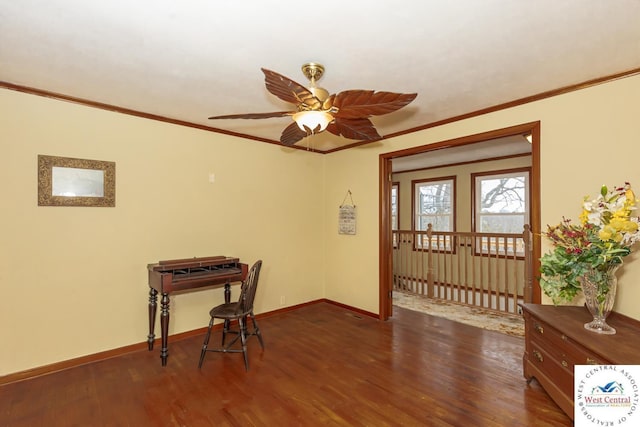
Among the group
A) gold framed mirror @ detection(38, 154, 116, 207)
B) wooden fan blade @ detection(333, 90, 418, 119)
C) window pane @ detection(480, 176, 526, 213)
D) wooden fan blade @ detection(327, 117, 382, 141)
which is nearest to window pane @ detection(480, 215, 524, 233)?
window pane @ detection(480, 176, 526, 213)

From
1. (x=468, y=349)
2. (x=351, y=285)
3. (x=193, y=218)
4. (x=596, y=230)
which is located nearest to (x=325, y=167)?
(x=351, y=285)

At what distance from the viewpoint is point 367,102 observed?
187 centimetres

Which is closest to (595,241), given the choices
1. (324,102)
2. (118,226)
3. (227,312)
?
(324,102)

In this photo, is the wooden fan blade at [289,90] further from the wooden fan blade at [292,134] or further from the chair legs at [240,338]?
the chair legs at [240,338]

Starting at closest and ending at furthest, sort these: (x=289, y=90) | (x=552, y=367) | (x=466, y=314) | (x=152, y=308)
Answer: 1. (x=289, y=90)
2. (x=552, y=367)
3. (x=152, y=308)
4. (x=466, y=314)

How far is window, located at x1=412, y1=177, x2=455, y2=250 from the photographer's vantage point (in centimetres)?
636

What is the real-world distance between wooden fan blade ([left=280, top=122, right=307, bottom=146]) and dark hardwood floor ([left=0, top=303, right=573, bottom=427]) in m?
2.06

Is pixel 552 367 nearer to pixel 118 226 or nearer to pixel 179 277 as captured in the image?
pixel 179 277

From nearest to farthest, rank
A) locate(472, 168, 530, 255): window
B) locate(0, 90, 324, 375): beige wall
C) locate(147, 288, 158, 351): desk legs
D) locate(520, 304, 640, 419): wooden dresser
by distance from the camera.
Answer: locate(520, 304, 640, 419): wooden dresser < locate(0, 90, 324, 375): beige wall < locate(147, 288, 158, 351): desk legs < locate(472, 168, 530, 255): window

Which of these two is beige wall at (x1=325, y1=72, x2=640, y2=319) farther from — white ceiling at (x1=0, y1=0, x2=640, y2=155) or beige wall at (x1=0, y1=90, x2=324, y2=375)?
beige wall at (x1=0, y1=90, x2=324, y2=375)

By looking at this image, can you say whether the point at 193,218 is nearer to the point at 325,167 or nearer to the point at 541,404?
the point at 325,167

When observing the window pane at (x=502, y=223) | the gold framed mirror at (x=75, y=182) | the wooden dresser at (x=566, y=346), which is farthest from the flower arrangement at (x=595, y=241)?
the gold framed mirror at (x=75, y=182)

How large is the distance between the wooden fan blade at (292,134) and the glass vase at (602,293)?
2269 mm

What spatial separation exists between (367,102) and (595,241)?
5.64 feet
